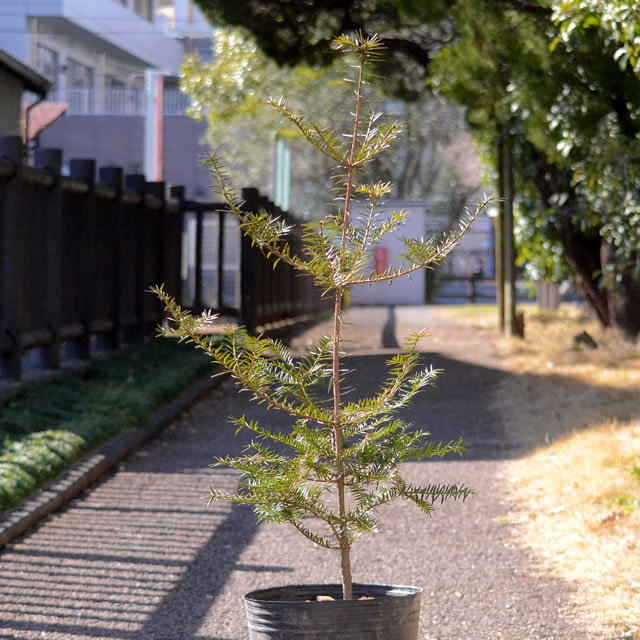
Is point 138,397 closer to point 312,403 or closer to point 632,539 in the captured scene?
point 632,539

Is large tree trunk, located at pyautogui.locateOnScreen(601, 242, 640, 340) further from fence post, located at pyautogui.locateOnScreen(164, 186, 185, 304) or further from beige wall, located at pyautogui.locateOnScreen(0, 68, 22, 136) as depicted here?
beige wall, located at pyautogui.locateOnScreen(0, 68, 22, 136)

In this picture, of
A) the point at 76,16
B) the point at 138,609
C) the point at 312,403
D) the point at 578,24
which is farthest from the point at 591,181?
the point at 76,16

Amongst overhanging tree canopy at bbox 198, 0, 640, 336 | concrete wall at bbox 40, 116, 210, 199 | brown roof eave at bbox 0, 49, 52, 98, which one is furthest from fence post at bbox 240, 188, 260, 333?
concrete wall at bbox 40, 116, 210, 199

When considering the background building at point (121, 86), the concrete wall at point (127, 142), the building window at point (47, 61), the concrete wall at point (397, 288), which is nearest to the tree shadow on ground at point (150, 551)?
the concrete wall at point (397, 288)

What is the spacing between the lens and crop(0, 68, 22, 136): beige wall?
52.4ft

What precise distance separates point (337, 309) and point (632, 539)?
2.59m

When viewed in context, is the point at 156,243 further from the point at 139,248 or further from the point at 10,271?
the point at 10,271

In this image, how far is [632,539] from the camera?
5.23 m

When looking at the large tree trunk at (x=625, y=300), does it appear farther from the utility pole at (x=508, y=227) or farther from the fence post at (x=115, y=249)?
the fence post at (x=115, y=249)

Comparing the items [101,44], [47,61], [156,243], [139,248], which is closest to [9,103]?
[156,243]

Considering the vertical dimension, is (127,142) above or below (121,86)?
below

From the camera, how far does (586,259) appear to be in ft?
49.8

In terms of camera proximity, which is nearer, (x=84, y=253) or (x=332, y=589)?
(x=332, y=589)

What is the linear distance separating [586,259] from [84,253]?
7.44 m
